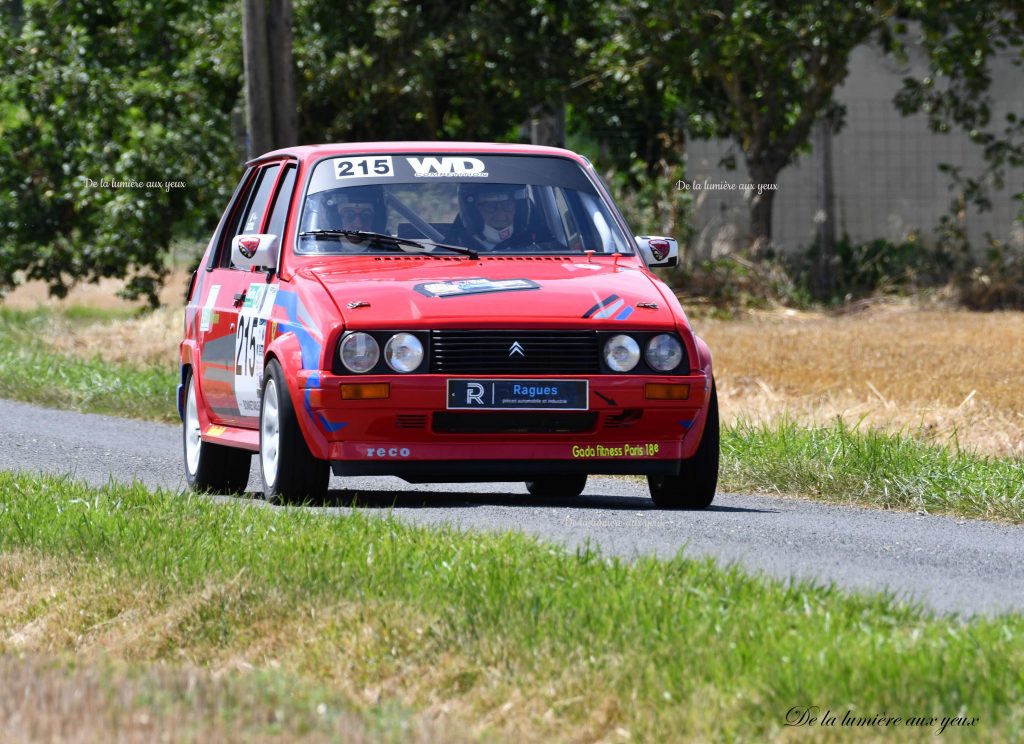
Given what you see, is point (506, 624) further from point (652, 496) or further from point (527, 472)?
point (652, 496)

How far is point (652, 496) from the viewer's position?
9.48m

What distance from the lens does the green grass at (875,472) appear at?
371 inches

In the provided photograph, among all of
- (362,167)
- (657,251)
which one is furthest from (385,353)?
(657,251)

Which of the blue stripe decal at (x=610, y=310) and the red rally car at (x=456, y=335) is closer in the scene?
the red rally car at (x=456, y=335)

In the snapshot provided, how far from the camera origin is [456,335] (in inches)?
333

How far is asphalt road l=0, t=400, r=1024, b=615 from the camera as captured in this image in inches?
268

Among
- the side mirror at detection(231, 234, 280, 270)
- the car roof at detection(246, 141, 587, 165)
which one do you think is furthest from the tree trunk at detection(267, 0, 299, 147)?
the side mirror at detection(231, 234, 280, 270)

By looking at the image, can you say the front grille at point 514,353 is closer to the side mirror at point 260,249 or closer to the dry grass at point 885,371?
the side mirror at point 260,249

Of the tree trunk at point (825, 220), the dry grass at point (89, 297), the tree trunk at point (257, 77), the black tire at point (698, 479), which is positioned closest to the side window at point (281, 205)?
the black tire at point (698, 479)

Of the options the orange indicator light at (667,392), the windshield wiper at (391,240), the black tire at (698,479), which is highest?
the windshield wiper at (391,240)

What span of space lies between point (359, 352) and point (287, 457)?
0.61 m

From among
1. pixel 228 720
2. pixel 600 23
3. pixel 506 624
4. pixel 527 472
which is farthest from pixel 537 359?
pixel 600 23

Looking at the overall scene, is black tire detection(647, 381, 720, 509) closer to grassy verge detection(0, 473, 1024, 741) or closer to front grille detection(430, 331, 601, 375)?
front grille detection(430, 331, 601, 375)

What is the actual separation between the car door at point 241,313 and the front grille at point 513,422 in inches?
45.4
